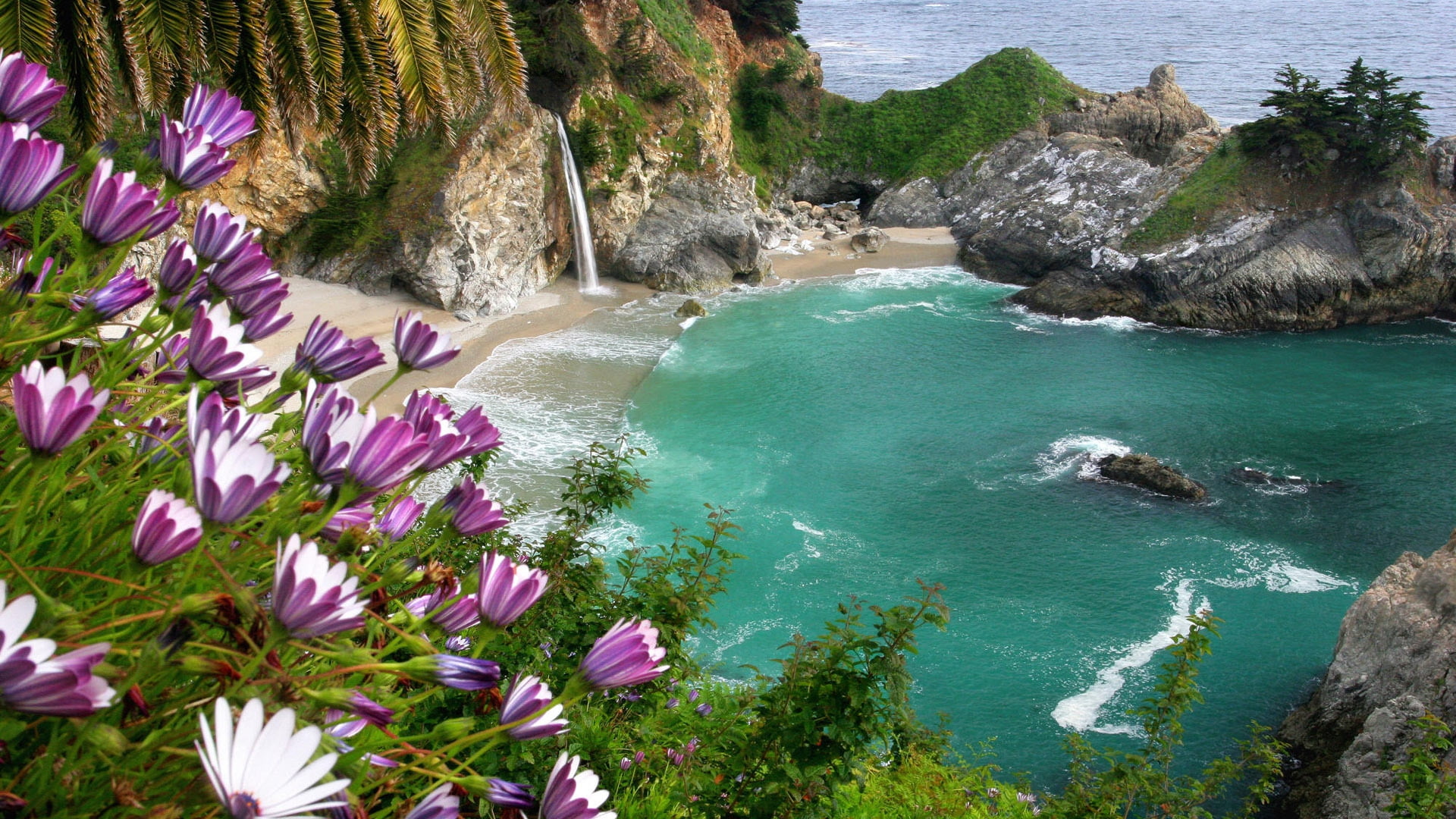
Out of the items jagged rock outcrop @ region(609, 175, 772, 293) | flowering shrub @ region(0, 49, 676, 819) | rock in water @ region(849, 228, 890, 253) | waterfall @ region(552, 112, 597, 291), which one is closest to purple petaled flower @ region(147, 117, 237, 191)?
flowering shrub @ region(0, 49, 676, 819)

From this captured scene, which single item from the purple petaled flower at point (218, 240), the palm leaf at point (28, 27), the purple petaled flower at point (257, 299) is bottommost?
the purple petaled flower at point (257, 299)

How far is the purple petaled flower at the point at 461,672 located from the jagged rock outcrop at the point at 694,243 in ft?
86.2

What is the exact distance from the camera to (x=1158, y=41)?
2901 inches

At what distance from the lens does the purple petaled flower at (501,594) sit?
1.60m

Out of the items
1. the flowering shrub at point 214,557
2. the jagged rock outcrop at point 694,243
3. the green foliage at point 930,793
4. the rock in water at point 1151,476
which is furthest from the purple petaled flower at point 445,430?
the jagged rock outcrop at point 694,243

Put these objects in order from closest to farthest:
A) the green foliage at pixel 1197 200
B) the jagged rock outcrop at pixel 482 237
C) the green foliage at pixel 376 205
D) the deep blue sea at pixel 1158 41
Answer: the green foliage at pixel 376 205, the jagged rock outcrop at pixel 482 237, the green foliage at pixel 1197 200, the deep blue sea at pixel 1158 41

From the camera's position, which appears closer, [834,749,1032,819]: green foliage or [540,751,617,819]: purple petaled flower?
[540,751,617,819]: purple petaled flower

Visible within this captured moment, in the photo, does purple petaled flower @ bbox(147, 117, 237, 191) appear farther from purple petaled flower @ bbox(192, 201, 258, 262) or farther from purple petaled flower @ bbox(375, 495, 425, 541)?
purple petaled flower @ bbox(375, 495, 425, 541)

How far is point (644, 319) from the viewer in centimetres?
2502

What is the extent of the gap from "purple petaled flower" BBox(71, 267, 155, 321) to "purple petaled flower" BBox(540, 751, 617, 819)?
3.93 feet

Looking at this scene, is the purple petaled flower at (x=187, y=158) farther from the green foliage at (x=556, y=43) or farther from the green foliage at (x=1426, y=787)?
the green foliage at (x=556, y=43)

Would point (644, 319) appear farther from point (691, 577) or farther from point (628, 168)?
point (691, 577)

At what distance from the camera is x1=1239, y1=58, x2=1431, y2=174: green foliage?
28031 millimetres

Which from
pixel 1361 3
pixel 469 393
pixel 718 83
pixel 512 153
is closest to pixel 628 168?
pixel 512 153
